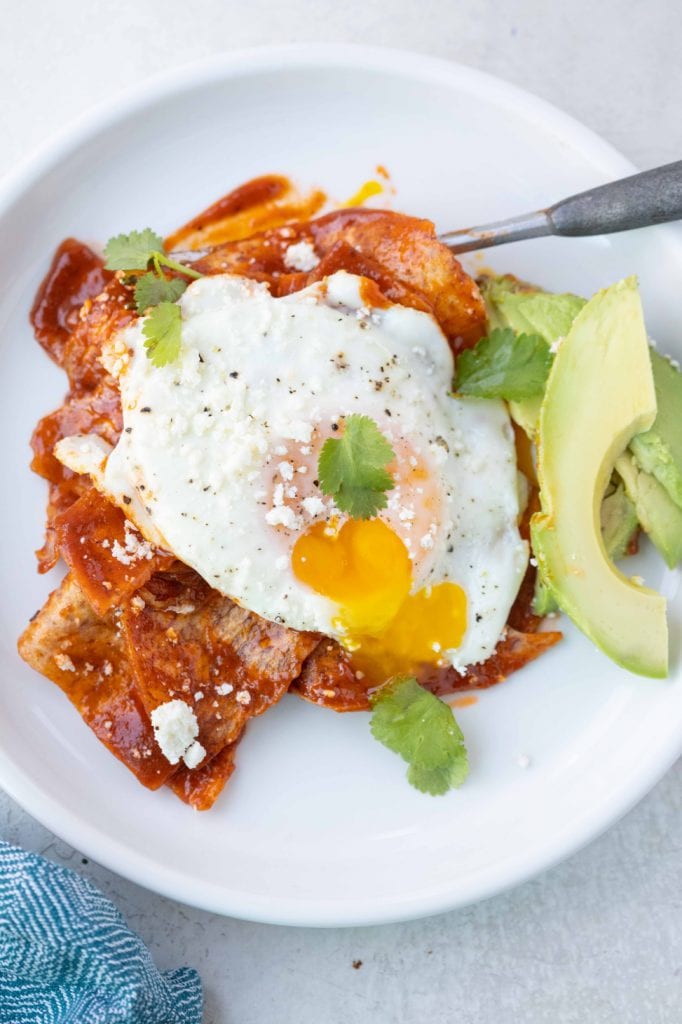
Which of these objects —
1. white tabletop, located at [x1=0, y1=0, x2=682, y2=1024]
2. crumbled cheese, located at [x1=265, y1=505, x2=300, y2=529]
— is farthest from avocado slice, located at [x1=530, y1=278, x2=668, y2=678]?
white tabletop, located at [x1=0, y1=0, x2=682, y2=1024]

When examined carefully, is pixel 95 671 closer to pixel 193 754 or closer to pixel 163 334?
pixel 193 754

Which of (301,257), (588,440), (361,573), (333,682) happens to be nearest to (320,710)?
(333,682)

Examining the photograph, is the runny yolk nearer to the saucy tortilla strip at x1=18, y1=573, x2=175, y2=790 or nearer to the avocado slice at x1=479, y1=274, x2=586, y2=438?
the avocado slice at x1=479, y1=274, x2=586, y2=438

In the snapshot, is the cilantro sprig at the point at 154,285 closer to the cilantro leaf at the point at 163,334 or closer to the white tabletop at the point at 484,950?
the cilantro leaf at the point at 163,334

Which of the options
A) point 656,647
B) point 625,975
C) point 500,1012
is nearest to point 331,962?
point 500,1012

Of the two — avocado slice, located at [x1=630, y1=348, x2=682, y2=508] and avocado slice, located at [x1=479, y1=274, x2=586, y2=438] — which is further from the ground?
avocado slice, located at [x1=479, y1=274, x2=586, y2=438]
